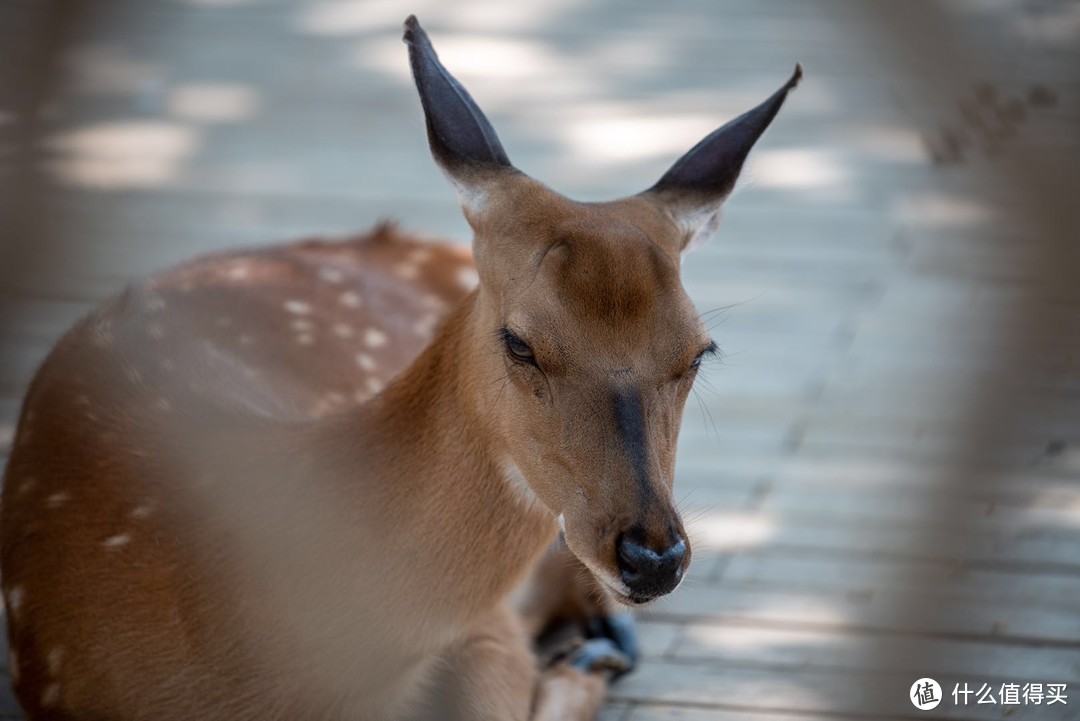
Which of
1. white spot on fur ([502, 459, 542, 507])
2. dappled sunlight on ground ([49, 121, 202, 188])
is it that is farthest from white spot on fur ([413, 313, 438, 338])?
dappled sunlight on ground ([49, 121, 202, 188])

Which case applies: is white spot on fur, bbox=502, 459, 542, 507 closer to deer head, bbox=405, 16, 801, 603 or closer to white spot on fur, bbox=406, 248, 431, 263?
deer head, bbox=405, 16, 801, 603

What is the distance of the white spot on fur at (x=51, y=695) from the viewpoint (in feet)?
8.64

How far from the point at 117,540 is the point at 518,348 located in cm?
91

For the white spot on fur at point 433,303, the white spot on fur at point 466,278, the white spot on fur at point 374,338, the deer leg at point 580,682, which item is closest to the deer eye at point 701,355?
the deer leg at point 580,682

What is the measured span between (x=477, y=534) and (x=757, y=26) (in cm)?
527

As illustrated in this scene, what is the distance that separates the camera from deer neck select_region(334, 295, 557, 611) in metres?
2.53

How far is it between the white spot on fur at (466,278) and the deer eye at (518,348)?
1775mm

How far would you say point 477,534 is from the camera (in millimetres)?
2537

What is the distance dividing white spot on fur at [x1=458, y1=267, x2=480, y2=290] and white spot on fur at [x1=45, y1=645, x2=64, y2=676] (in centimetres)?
182

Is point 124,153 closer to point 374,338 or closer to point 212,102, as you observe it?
point 212,102

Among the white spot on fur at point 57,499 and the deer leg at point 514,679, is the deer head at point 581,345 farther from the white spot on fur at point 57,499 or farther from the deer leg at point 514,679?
the white spot on fur at point 57,499

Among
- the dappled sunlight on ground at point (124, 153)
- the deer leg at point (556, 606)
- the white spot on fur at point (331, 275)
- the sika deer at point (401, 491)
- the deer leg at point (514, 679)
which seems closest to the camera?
the sika deer at point (401, 491)

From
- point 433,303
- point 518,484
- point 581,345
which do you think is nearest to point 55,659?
point 518,484

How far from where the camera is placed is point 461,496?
99.8 inches
